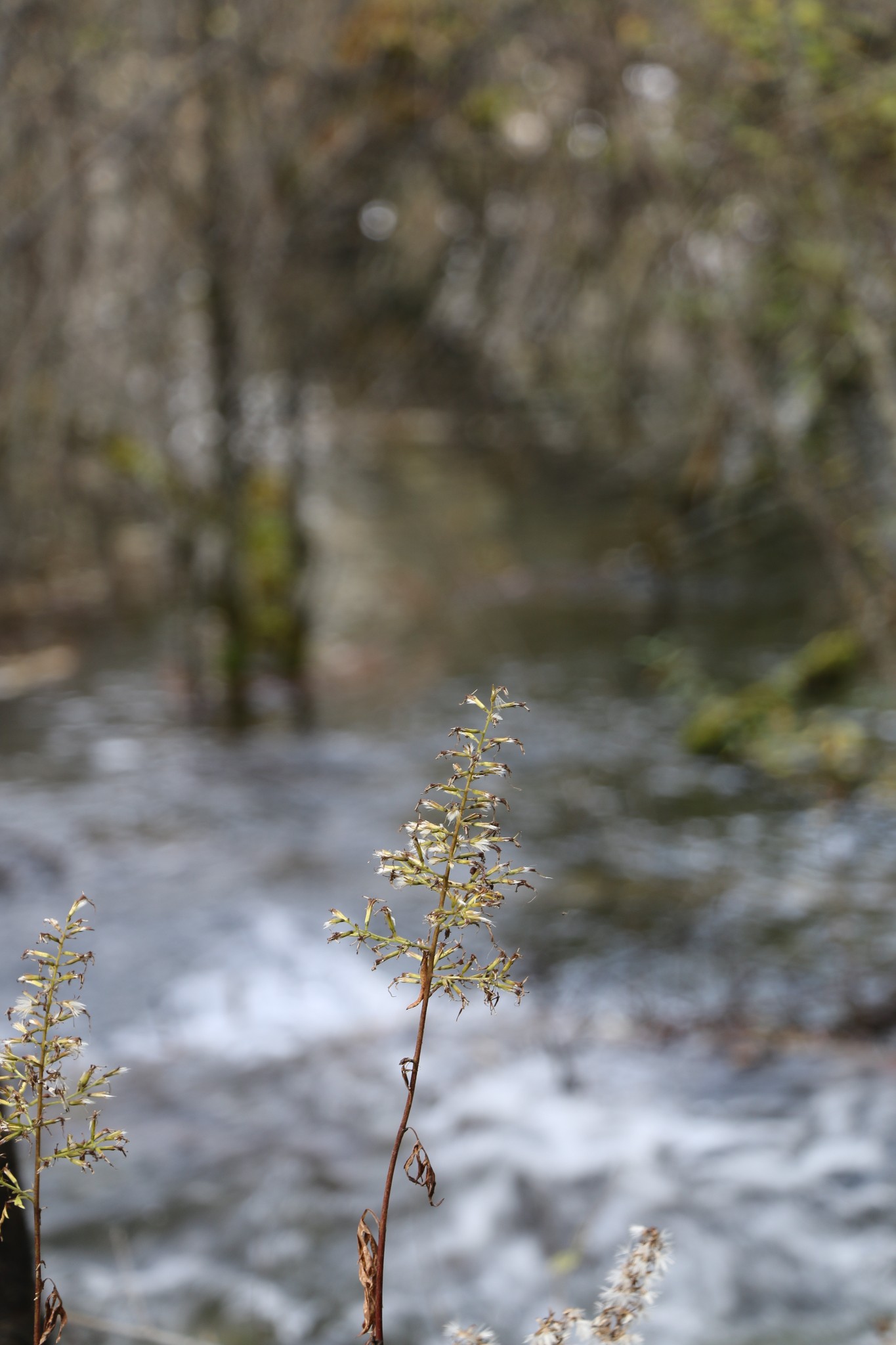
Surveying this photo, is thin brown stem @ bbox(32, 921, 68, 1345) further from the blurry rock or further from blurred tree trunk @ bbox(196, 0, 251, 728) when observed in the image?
the blurry rock

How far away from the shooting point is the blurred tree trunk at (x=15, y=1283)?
1421 mm

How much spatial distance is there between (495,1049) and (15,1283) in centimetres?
240

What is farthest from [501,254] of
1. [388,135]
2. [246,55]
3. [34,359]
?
[34,359]

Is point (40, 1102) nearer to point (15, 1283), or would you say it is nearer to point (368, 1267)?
point (368, 1267)

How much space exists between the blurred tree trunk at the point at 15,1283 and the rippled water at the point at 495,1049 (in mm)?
1252

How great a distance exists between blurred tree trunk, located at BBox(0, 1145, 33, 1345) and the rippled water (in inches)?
49.3

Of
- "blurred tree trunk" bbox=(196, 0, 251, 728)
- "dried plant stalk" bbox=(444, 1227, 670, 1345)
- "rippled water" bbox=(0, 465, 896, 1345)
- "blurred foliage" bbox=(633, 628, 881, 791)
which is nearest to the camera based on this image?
"dried plant stalk" bbox=(444, 1227, 670, 1345)

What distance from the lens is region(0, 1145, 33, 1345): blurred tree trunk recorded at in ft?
4.66

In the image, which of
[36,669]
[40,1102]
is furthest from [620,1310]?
[36,669]

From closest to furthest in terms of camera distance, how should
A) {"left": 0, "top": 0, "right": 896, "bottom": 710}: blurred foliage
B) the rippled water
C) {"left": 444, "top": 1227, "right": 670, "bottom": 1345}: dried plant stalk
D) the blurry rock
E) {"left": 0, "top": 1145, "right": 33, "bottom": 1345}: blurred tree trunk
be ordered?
{"left": 444, "top": 1227, "right": 670, "bottom": 1345}: dried plant stalk, {"left": 0, "top": 1145, "right": 33, "bottom": 1345}: blurred tree trunk, the rippled water, {"left": 0, "top": 0, "right": 896, "bottom": 710}: blurred foliage, the blurry rock

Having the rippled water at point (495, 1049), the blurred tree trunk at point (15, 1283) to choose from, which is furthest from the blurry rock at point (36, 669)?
the blurred tree trunk at point (15, 1283)

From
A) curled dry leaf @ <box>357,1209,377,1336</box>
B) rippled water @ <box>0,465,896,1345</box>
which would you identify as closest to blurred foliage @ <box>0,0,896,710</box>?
rippled water @ <box>0,465,896,1345</box>

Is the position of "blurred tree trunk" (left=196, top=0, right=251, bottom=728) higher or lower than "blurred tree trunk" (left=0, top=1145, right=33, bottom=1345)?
higher

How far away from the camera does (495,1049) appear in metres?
3.69
